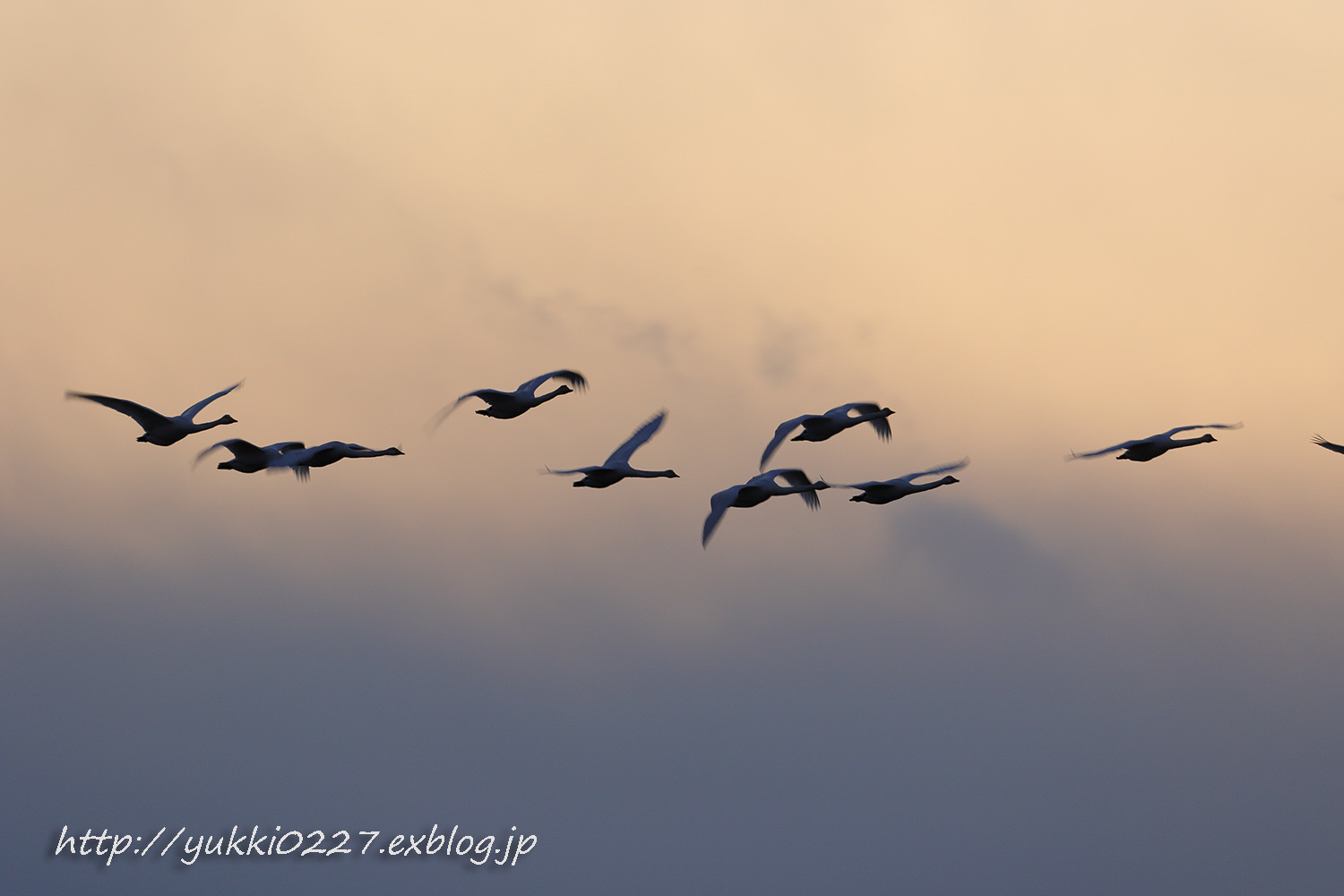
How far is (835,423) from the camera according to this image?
202ft

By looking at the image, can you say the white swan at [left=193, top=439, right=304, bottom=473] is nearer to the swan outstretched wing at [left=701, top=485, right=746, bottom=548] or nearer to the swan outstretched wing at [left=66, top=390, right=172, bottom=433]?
the swan outstretched wing at [left=66, top=390, right=172, bottom=433]

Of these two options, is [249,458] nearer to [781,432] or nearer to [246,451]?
[246,451]

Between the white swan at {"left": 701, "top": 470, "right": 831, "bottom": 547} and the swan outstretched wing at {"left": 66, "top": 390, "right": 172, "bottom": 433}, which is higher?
the swan outstretched wing at {"left": 66, "top": 390, "right": 172, "bottom": 433}

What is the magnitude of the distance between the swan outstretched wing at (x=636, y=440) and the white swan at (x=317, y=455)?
8.56 meters

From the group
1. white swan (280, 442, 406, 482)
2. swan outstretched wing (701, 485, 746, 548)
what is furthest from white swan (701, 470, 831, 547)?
white swan (280, 442, 406, 482)

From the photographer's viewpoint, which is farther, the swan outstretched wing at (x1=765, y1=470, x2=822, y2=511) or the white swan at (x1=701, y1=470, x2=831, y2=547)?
the swan outstretched wing at (x1=765, y1=470, x2=822, y2=511)

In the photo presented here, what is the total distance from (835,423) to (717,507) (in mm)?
9072

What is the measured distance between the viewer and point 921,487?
61000mm

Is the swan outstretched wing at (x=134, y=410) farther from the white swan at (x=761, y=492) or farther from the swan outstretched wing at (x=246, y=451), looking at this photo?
the white swan at (x=761, y=492)

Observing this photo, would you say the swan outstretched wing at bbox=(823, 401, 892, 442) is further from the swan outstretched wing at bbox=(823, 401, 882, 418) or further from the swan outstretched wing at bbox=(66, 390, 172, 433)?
the swan outstretched wing at bbox=(66, 390, 172, 433)

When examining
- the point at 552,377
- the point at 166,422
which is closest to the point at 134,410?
the point at 166,422

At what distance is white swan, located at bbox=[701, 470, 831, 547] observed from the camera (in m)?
52.9

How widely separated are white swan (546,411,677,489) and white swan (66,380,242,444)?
13.4 m

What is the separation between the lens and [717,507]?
53875 mm
